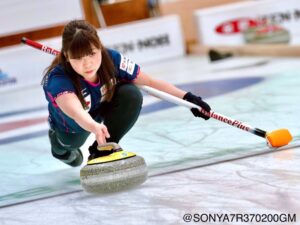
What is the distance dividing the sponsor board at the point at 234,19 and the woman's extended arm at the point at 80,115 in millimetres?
5551

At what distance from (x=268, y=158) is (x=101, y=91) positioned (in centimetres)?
59

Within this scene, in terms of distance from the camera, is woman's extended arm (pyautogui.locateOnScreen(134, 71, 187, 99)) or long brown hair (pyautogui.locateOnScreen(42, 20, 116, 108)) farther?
woman's extended arm (pyautogui.locateOnScreen(134, 71, 187, 99))

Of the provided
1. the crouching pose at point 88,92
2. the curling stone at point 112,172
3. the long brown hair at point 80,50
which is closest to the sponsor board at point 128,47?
the crouching pose at point 88,92

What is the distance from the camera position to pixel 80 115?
Answer: 6.13ft

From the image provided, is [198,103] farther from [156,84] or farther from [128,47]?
[128,47]

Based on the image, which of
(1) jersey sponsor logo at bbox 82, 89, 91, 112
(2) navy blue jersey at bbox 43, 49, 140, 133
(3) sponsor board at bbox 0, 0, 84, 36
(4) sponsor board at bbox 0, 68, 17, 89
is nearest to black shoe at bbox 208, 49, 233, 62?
(3) sponsor board at bbox 0, 0, 84, 36

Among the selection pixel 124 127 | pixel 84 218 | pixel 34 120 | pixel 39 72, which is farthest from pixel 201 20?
pixel 84 218

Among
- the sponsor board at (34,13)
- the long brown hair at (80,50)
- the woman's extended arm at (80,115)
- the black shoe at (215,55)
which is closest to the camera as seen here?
the woman's extended arm at (80,115)

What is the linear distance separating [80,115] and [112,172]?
191 millimetres

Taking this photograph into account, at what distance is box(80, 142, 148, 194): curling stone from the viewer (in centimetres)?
183

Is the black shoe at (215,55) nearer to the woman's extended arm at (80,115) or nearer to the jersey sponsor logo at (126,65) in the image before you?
the jersey sponsor logo at (126,65)

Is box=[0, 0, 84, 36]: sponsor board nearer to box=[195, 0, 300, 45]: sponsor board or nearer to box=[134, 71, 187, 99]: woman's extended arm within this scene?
box=[195, 0, 300, 45]: sponsor board

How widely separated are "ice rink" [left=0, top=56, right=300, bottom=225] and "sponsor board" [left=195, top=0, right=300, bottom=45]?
3.38 meters

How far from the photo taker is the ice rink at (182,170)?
1.63 metres
